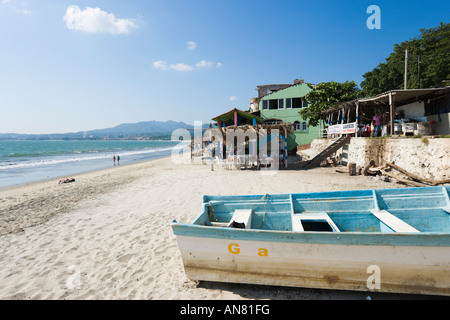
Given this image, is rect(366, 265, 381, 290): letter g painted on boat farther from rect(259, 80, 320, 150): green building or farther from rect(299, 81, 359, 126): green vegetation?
rect(259, 80, 320, 150): green building

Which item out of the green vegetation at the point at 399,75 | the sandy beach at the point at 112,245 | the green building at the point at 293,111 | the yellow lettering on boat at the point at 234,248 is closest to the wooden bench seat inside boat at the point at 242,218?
the yellow lettering on boat at the point at 234,248

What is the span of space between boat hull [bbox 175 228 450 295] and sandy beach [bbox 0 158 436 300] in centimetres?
34

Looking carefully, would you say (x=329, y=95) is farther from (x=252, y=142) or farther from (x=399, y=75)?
(x=399, y=75)

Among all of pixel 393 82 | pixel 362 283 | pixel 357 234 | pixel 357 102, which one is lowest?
pixel 362 283

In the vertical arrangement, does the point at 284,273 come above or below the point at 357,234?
below

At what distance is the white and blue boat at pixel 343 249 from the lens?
328 centimetres

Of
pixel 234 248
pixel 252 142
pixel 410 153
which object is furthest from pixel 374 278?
pixel 252 142

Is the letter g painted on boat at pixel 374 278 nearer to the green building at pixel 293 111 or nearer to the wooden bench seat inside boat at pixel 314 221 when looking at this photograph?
the wooden bench seat inside boat at pixel 314 221

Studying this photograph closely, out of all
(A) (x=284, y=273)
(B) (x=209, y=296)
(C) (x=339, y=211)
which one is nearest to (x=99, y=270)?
(B) (x=209, y=296)

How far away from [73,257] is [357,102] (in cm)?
1619

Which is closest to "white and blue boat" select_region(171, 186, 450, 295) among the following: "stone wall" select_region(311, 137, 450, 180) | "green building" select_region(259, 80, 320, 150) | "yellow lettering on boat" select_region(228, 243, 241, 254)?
"yellow lettering on boat" select_region(228, 243, 241, 254)

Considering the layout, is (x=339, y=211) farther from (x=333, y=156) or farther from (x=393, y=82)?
(x=393, y=82)

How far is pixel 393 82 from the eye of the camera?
86.9 ft

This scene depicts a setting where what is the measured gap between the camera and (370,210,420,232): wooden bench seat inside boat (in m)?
4.01
